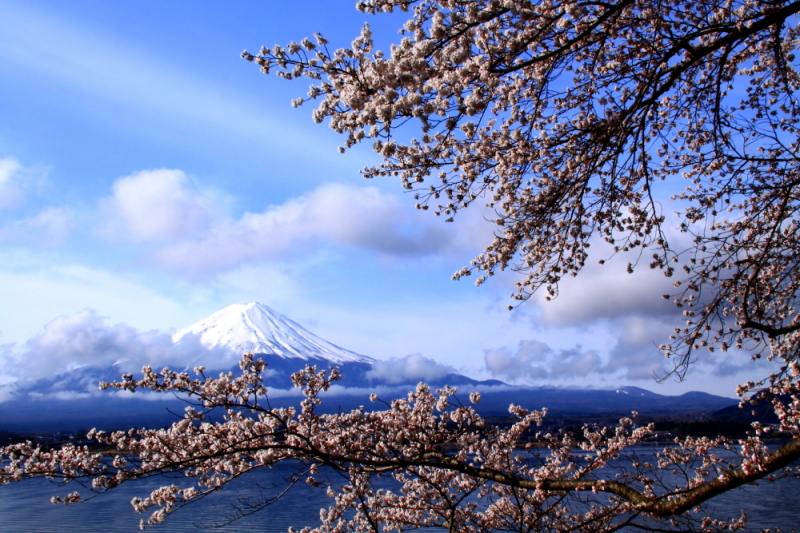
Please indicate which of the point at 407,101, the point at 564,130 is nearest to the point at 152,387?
the point at 407,101

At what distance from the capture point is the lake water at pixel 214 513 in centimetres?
2325

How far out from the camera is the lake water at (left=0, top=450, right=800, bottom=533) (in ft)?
76.3

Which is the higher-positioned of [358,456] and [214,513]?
[358,456]

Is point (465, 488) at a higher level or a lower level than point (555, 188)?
lower

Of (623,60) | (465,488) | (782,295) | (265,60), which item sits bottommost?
(465,488)

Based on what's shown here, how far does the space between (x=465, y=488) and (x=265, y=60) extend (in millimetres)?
5791

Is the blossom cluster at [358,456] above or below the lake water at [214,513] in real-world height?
above

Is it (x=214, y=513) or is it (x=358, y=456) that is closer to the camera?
(x=358, y=456)

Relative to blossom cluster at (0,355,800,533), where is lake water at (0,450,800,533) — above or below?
below

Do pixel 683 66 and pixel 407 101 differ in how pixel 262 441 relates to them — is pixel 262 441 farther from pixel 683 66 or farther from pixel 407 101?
pixel 683 66

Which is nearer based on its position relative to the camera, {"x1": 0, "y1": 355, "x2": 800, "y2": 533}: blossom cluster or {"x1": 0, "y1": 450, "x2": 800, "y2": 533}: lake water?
{"x1": 0, "y1": 355, "x2": 800, "y2": 533}: blossom cluster

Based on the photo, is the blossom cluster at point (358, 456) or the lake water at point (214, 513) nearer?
the blossom cluster at point (358, 456)

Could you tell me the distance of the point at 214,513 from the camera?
29438mm

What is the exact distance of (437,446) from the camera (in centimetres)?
496
